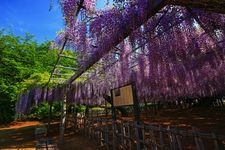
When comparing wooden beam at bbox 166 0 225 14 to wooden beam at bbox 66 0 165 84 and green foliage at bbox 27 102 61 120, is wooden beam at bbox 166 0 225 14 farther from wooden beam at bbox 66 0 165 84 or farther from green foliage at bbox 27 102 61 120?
green foliage at bbox 27 102 61 120

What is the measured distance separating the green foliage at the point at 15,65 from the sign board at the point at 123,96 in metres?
14.0

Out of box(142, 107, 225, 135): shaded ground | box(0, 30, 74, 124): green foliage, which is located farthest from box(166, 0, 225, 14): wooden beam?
box(0, 30, 74, 124): green foliage

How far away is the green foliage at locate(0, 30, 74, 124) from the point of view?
67.5ft

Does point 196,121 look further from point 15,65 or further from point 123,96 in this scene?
point 15,65

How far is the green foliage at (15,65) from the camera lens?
20.6m

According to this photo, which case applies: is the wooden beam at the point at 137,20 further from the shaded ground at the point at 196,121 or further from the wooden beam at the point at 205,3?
the shaded ground at the point at 196,121

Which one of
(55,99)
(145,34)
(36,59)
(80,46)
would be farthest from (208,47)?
(36,59)

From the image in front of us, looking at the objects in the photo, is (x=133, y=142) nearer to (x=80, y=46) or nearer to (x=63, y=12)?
(x=80, y=46)

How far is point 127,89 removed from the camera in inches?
250

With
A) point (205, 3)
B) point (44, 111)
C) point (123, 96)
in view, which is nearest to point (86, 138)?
point (123, 96)

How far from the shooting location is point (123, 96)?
21.7ft

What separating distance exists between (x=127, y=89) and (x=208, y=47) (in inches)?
93.7

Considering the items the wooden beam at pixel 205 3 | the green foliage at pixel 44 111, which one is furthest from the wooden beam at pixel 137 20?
the green foliage at pixel 44 111

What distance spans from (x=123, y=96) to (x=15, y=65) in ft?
54.7
